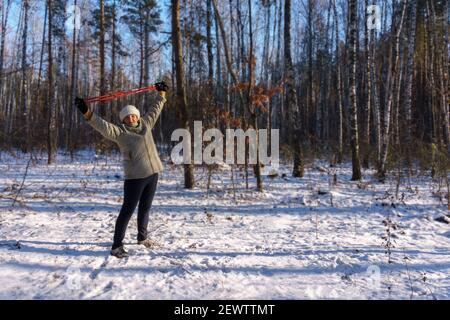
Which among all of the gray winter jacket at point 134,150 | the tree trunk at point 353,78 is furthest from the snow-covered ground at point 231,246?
the tree trunk at point 353,78

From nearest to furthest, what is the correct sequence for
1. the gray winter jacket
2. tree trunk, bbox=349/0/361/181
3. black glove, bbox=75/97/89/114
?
black glove, bbox=75/97/89/114 < the gray winter jacket < tree trunk, bbox=349/0/361/181

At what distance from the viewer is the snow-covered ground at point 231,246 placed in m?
2.93

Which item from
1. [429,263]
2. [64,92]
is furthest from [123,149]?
[64,92]

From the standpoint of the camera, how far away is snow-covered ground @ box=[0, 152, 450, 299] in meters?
2.93

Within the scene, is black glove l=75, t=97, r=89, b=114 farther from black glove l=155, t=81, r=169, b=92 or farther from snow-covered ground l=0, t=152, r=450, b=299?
snow-covered ground l=0, t=152, r=450, b=299

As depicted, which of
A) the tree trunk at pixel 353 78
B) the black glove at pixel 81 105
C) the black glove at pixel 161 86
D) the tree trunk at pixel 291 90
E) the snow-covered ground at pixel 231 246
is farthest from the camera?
the tree trunk at pixel 291 90

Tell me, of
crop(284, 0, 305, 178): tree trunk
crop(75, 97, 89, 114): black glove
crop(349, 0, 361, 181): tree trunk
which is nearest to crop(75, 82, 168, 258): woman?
crop(75, 97, 89, 114): black glove

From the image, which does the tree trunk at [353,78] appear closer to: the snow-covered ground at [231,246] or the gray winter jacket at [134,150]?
the snow-covered ground at [231,246]

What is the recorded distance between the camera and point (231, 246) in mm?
4133

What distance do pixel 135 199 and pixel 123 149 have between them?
1.99ft

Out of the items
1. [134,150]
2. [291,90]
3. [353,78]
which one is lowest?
[134,150]

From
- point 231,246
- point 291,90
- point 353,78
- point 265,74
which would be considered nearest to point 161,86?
point 231,246

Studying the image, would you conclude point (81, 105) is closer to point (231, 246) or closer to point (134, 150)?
point (134, 150)
